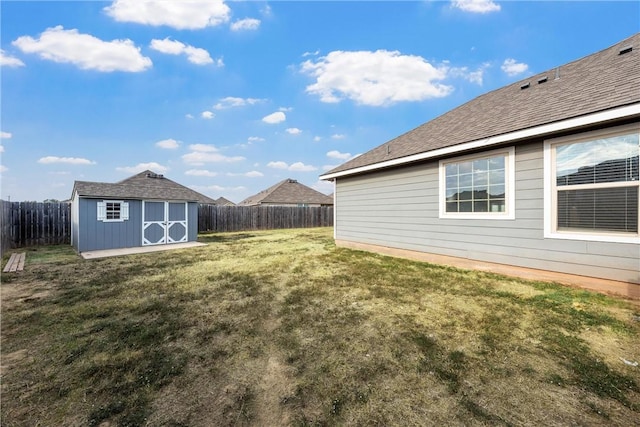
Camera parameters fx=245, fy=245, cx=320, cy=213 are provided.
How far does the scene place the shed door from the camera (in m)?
10.7

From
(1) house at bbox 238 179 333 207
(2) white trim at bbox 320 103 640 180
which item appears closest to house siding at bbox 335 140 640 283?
(2) white trim at bbox 320 103 640 180

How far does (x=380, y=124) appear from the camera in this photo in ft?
58.5

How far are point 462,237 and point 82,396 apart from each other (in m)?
6.61

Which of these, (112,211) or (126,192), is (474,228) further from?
(112,211)

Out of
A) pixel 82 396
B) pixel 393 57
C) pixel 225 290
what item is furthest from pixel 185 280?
pixel 393 57

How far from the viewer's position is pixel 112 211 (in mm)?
9891

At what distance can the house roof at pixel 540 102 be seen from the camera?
412 cm

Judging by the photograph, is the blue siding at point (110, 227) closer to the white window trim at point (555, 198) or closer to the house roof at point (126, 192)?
the house roof at point (126, 192)

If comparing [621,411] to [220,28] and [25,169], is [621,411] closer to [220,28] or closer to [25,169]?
[220,28]

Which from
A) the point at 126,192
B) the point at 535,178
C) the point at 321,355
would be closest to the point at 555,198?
the point at 535,178

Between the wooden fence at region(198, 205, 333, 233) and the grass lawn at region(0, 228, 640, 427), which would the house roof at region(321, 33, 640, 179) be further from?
the wooden fence at region(198, 205, 333, 233)

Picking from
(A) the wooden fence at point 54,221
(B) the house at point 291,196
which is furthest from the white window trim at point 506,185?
(B) the house at point 291,196

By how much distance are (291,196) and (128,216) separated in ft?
65.4

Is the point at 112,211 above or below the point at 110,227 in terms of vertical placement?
above
